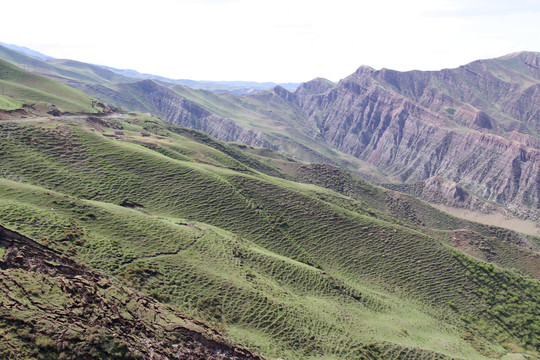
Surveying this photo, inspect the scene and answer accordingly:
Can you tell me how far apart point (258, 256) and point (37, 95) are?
496ft

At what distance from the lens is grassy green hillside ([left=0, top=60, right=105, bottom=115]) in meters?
135

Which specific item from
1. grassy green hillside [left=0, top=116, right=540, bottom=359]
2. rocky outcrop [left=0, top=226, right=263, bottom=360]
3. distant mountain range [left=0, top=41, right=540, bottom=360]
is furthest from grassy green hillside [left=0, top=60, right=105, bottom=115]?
rocky outcrop [left=0, top=226, right=263, bottom=360]

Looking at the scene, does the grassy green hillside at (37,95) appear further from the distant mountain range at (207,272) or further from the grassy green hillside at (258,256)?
the grassy green hillside at (258,256)

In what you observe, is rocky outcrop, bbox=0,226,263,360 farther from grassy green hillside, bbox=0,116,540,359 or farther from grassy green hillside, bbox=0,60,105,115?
grassy green hillside, bbox=0,60,105,115

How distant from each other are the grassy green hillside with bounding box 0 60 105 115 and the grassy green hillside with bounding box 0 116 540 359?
34.0 meters

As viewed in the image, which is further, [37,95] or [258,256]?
[37,95]

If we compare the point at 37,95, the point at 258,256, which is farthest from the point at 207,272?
the point at 37,95

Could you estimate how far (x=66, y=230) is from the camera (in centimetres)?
5312

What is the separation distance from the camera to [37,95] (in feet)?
529

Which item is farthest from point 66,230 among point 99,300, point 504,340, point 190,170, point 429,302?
point 504,340

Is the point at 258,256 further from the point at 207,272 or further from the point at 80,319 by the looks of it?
the point at 80,319

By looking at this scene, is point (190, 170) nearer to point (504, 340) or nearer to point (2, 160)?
point (2, 160)

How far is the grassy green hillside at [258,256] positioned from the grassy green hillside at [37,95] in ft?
112

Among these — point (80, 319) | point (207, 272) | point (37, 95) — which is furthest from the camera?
point (37, 95)
